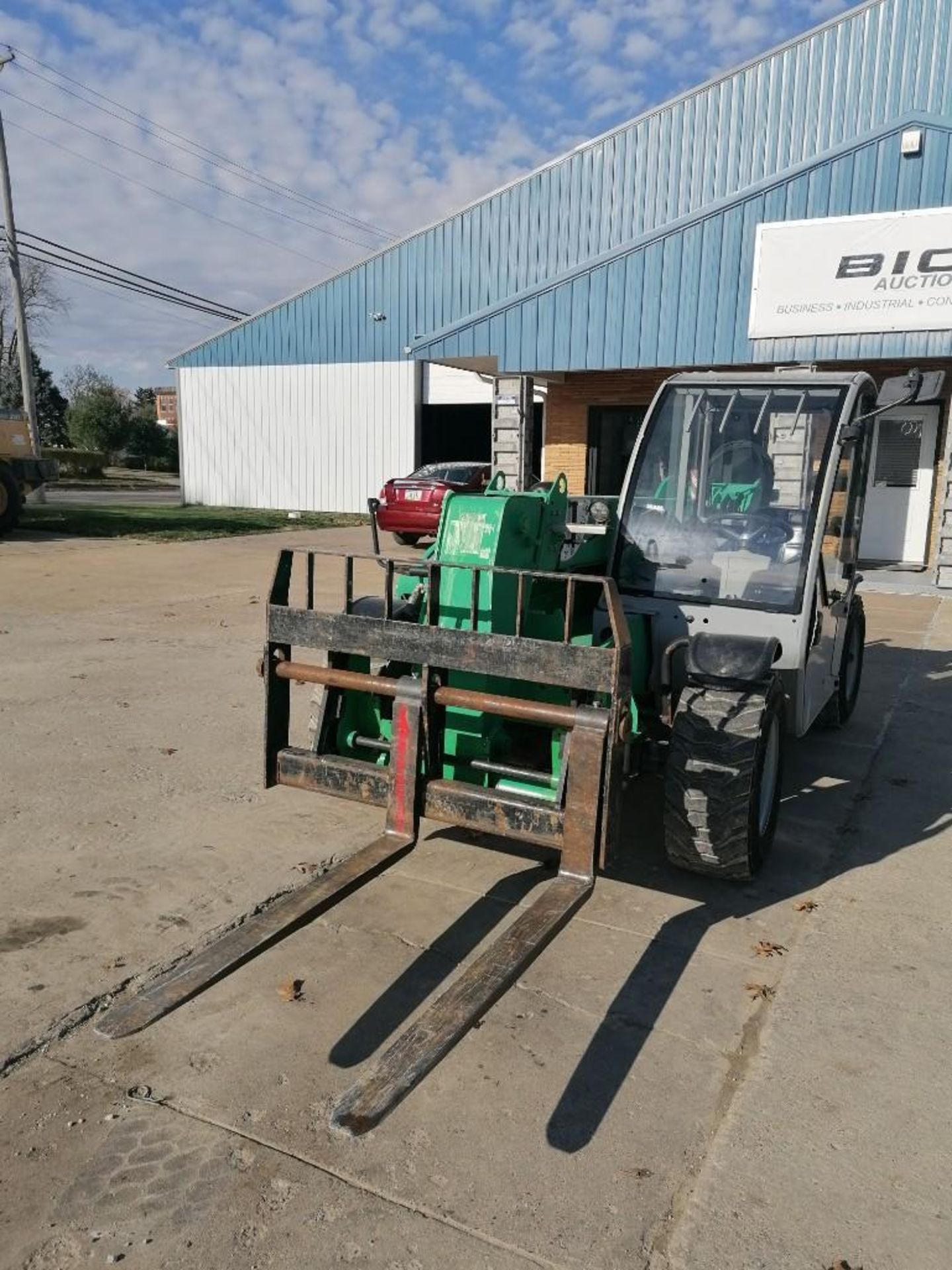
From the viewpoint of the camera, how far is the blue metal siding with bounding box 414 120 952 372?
40.3 feet

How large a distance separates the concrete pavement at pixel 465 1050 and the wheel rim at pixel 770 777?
0.31 m

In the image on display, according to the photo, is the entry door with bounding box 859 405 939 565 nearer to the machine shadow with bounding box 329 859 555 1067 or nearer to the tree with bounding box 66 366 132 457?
the machine shadow with bounding box 329 859 555 1067

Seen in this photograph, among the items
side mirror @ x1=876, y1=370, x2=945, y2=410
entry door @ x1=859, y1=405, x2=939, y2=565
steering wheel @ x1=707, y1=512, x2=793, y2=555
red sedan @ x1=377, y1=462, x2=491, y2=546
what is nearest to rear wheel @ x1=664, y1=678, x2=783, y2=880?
steering wheel @ x1=707, y1=512, x2=793, y2=555

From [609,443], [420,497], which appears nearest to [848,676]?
[609,443]

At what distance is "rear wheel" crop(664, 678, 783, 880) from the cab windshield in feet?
2.73

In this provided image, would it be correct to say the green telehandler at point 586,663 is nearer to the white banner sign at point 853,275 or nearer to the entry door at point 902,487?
the white banner sign at point 853,275

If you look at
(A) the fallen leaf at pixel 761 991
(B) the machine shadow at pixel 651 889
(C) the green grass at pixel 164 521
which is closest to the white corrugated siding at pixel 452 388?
(C) the green grass at pixel 164 521

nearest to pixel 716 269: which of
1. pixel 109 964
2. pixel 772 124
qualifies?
pixel 772 124

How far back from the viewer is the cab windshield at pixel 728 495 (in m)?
4.68

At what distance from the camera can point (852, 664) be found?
707 centimetres

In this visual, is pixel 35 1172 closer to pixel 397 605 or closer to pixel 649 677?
pixel 397 605

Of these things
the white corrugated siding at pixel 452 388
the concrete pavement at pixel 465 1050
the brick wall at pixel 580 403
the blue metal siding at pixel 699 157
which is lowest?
the concrete pavement at pixel 465 1050

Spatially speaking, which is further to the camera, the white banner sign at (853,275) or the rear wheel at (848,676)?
the white banner sign at (853,275)

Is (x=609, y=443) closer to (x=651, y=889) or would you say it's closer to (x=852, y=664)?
(x=852, y=664)
